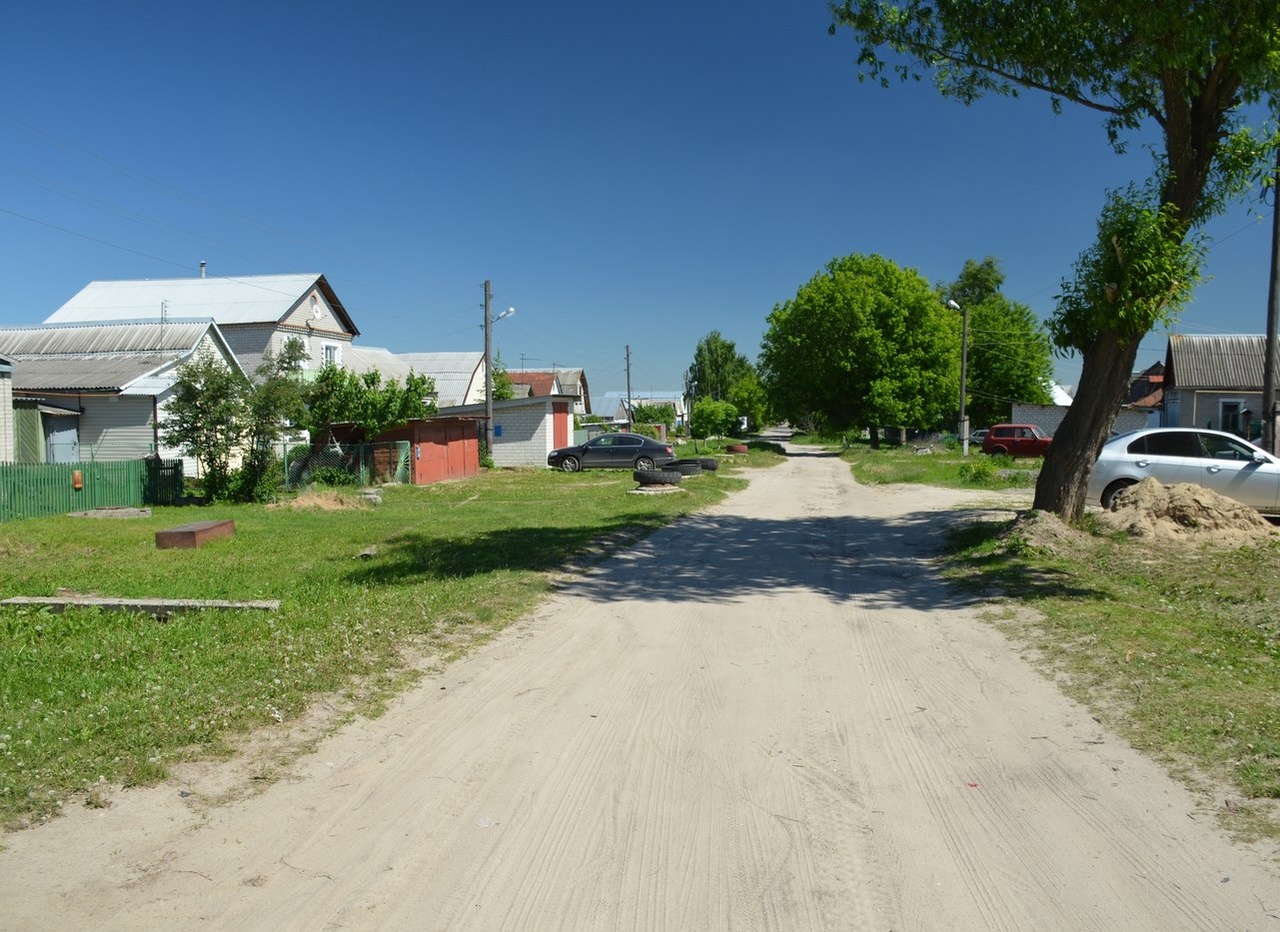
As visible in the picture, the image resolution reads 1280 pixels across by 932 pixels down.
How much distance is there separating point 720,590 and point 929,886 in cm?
701

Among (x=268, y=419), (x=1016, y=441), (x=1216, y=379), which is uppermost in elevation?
(x=1216, y=379)

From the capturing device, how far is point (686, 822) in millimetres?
4578

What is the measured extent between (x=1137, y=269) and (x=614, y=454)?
25.4 metres

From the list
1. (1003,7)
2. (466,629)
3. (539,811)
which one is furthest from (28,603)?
A: (1003,7)

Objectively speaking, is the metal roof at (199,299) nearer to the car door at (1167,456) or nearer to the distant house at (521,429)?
the distant house at (521,429)

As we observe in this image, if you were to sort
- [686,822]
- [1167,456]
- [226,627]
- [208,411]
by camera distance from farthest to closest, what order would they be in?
[208,411]
[1167,456]
[226,627]
[686,822]

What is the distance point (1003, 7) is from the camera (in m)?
12.6

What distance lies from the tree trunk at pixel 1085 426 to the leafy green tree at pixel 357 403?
1917cm

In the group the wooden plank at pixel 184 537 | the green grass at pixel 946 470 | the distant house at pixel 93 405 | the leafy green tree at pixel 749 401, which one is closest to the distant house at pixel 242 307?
the distant house at pixel 93 405

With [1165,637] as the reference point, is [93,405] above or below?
above

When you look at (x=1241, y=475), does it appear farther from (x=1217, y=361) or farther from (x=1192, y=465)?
(x=1217, y=361)

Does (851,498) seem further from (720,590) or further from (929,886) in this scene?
(929,886)

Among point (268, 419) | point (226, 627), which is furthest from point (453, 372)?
point (226, 627)

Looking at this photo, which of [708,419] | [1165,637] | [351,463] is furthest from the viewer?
[708,419]
